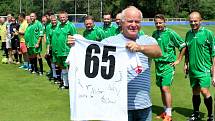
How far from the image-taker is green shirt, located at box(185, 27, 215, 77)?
29.1 feet

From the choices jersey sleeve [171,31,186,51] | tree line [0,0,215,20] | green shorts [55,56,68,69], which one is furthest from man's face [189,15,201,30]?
tree line [0,0,215,20]

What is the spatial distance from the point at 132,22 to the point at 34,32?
426 inches

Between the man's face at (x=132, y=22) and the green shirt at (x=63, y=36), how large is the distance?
7688 millimetres

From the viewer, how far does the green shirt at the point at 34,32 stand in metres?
15.4

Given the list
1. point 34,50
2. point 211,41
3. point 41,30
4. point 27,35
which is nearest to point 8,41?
point 27,35

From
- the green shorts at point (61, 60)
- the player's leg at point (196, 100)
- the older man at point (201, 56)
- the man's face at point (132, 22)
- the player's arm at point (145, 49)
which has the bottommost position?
the player's leg at point (196, 100)

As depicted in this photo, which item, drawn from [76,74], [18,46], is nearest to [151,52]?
[76,74]

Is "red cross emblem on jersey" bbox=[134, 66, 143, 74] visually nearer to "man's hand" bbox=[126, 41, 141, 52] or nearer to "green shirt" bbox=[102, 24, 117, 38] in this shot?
"man's hand" bbox=[126, 41, 141, 52]

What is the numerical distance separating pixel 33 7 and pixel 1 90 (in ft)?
258

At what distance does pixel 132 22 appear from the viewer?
507cm

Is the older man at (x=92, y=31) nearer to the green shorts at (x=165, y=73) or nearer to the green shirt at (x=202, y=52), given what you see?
the green shorts at (x=165, y=73)

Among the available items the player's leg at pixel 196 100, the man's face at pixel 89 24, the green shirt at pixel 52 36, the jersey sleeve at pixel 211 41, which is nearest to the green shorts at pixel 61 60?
the green shirt at pixel 52 36

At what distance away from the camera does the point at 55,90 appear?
1273 centimetres

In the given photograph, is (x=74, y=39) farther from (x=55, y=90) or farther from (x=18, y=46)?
(x=18, y=46)
